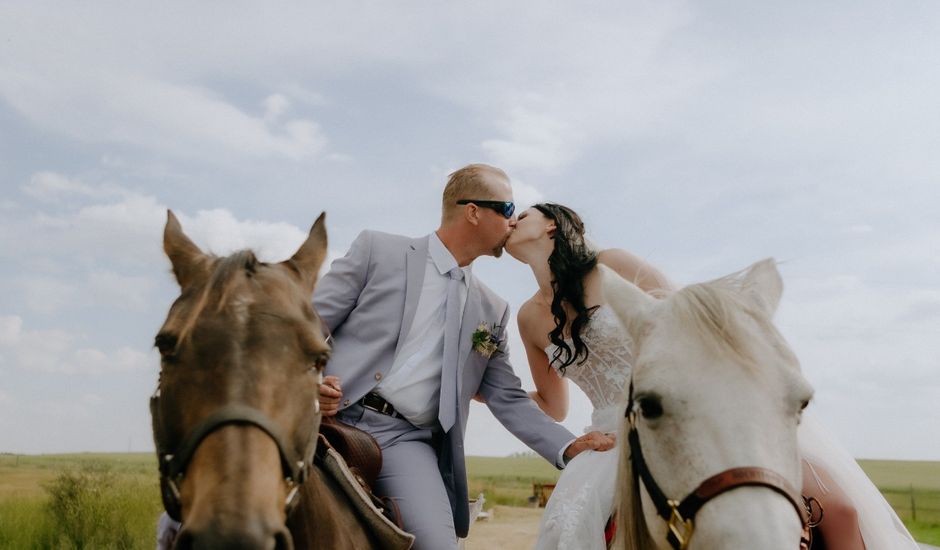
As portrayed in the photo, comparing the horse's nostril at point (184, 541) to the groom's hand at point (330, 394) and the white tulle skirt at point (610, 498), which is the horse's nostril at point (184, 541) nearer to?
the groom's hand at point (330, 394)

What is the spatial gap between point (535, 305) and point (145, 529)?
10767 mm

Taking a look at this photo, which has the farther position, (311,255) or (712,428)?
(311,255)

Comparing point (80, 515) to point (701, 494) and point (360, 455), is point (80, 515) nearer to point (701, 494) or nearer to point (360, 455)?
point (360, 455)

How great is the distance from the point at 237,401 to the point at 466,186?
3.57 meters

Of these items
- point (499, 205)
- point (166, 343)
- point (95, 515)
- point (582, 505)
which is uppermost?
point (499, 205)

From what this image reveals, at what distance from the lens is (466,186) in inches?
235

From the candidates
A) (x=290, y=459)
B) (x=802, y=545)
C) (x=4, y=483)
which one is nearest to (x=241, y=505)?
(x=290, y=459)

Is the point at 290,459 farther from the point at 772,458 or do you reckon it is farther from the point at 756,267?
the point at 756,267

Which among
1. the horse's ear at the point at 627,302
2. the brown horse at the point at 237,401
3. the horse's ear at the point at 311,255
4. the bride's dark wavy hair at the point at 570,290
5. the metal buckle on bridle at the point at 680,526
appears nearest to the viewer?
the brown horse at the point at 237,401

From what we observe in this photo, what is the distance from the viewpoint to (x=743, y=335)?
9.71 feet

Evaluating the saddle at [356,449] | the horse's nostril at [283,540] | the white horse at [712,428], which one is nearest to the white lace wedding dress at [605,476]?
the white horse at [712,428]

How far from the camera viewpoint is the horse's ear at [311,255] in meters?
3.62

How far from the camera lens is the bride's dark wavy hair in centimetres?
515

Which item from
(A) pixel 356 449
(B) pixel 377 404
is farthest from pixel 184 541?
(B) pixel 377 404
